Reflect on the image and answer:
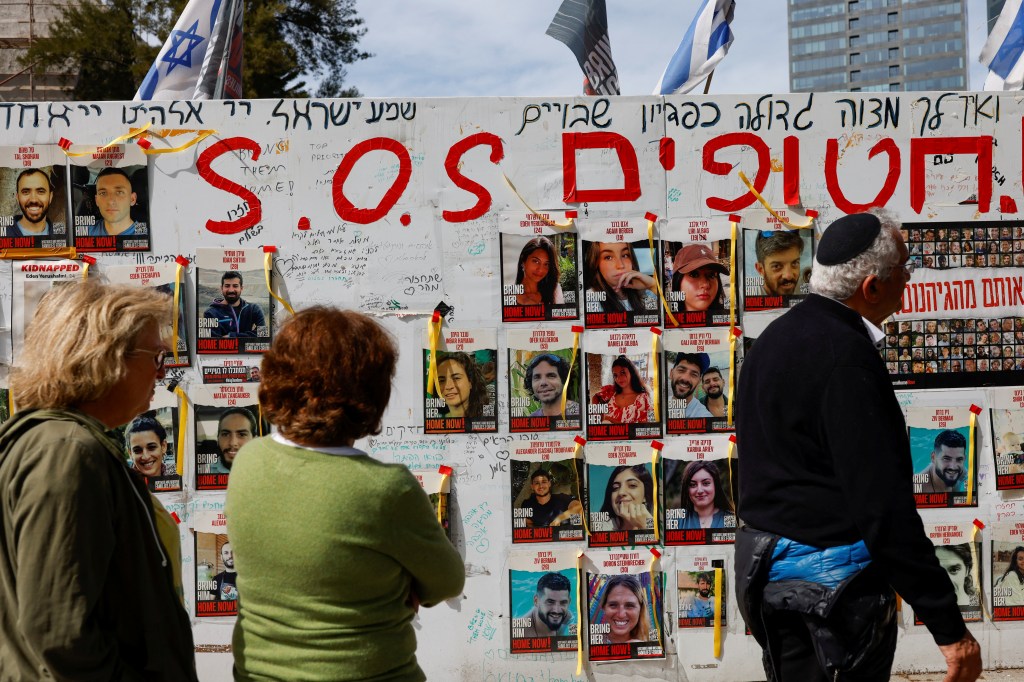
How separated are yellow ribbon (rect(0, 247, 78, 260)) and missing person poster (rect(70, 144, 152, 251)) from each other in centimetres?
4

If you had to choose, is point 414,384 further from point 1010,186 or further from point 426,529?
point 1010,186

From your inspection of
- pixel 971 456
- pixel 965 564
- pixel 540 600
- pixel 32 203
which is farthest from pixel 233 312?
pixel 965 564

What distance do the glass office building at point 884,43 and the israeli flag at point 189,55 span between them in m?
136

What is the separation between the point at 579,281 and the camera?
4.21 metres

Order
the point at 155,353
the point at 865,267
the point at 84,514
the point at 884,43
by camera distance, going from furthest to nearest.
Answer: the point at 884,43
the point at 865,267
the point at 155,353
the point at 84,514

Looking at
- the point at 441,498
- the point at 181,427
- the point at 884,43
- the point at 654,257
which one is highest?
the point at 884,43

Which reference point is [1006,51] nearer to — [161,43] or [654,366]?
[654,366]

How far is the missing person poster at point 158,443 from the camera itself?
164 inches

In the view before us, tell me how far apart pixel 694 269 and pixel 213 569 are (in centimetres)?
255

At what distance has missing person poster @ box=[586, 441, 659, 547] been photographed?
4.22 m

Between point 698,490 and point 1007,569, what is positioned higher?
point 698,490

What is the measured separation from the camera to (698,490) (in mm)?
4262

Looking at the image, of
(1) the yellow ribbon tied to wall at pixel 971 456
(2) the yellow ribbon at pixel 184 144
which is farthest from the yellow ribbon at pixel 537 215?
(1) the yellow ribbon tied to wall at pixel 971 456

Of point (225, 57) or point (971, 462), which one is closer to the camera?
point (971, 462)
